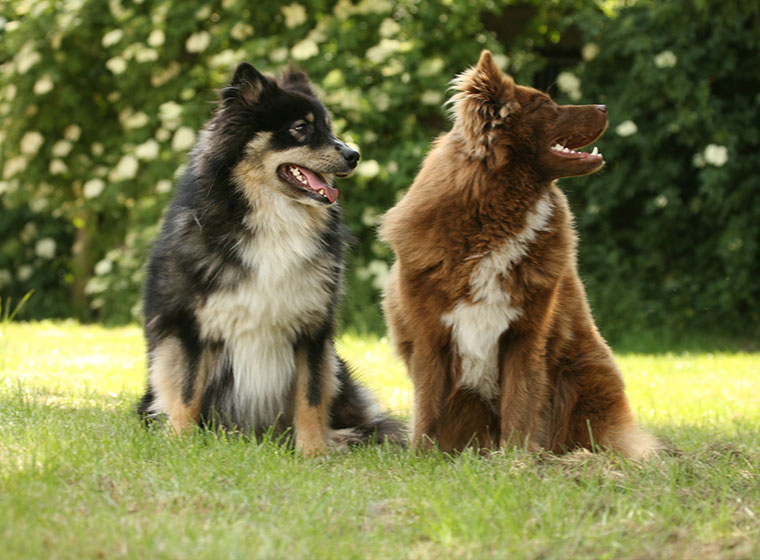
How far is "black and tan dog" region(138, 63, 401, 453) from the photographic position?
3.98 meters

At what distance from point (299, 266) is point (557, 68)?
295 inches

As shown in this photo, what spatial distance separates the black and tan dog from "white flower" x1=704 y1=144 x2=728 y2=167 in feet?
18.6

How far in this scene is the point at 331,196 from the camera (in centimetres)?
420

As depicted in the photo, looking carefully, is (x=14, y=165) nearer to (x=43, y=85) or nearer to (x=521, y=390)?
(x=43, y=85)

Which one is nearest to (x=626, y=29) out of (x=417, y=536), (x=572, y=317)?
(x=572, y=317)

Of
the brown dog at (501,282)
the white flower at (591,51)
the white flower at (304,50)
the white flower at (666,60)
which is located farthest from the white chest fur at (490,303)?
the white flower at (591,51)

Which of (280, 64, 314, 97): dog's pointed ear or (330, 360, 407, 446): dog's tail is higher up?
(280, 64, 314, 97): dog's pointed ear

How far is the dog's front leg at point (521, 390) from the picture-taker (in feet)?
12.6

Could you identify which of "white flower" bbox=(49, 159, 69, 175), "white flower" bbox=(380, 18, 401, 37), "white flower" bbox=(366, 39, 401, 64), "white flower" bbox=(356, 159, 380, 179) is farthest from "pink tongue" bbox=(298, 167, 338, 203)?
"white flower" bbox=(49, 159, 69, 175)

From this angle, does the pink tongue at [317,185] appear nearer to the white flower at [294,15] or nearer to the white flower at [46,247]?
the white flower at [294,15]

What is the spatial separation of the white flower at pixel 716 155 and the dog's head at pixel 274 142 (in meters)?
5.67

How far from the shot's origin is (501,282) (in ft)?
12.4

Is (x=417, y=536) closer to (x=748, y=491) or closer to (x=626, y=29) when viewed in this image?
(x=748, y=491)

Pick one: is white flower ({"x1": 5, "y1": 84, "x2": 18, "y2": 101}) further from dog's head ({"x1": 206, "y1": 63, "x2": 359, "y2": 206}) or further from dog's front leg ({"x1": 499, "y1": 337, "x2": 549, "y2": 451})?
dog's front leg ({"x1": 499, "y1": 337, "x2": 549, "y2": 451})
